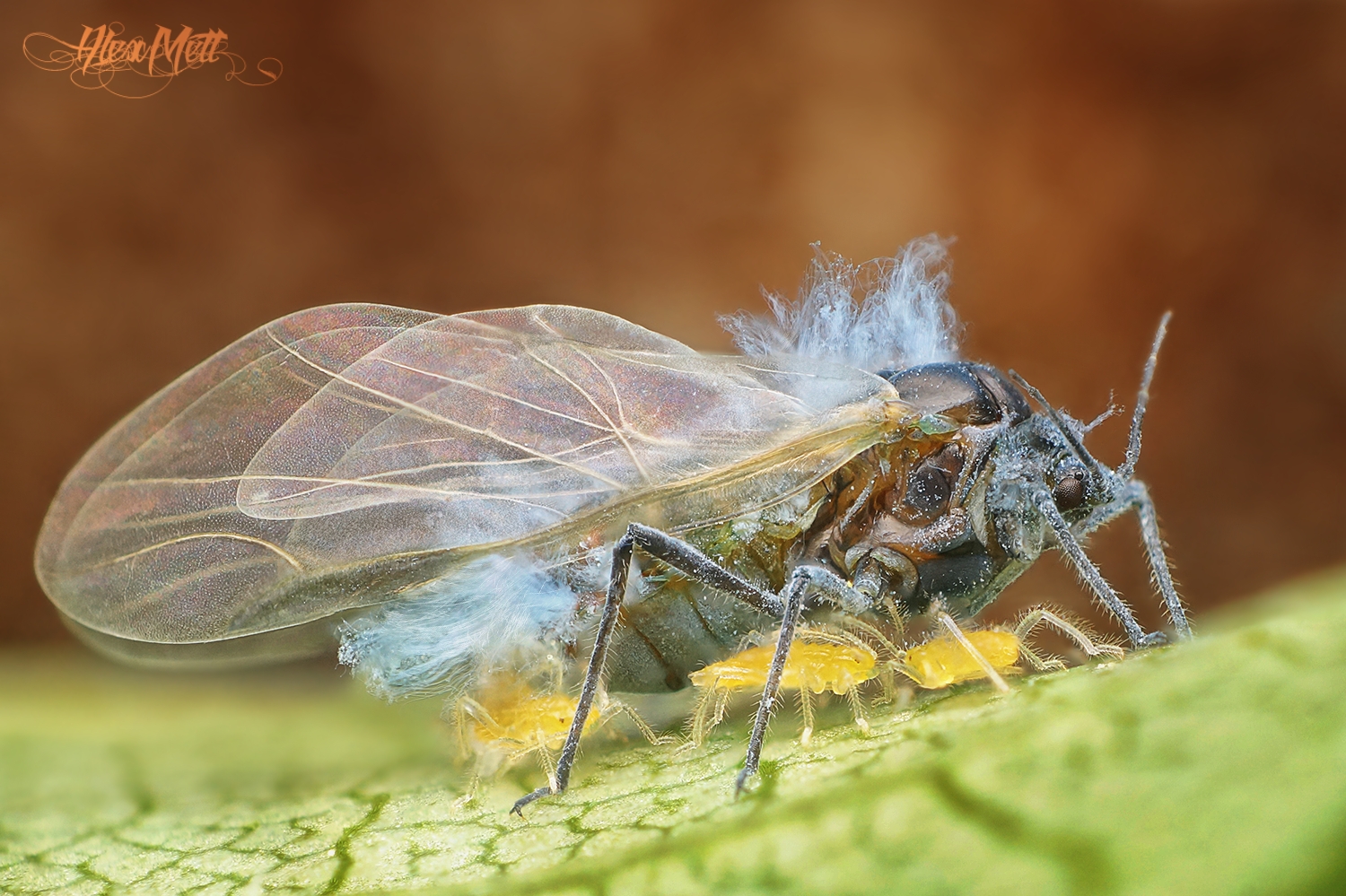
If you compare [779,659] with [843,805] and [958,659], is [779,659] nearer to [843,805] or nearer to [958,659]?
[958,659]

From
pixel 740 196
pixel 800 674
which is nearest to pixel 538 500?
pixel 800 674

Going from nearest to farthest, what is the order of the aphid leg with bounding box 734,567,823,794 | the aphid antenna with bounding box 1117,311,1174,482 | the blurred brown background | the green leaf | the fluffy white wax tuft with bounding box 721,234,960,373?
1. the green leaf
2. the aphid leg with bounding box 734,567,823,794
3. the aphid antenna with bounding box 1117,311,1174,482
4. the fluffy white wax tuft with bounding box 721,234,960,373
5. the blurred brown background

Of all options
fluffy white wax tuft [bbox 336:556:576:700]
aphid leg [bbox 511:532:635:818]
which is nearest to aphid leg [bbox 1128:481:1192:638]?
aphid leg [bbox 511:532:635:818]

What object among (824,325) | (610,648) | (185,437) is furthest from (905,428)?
(185,437)

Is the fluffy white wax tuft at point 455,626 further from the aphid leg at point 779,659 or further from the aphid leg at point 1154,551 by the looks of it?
the aphid leg at point 1154,551

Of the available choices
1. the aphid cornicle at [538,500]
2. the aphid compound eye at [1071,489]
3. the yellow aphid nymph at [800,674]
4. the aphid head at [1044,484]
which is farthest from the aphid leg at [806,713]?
the aphid compound eye at [1071,489]

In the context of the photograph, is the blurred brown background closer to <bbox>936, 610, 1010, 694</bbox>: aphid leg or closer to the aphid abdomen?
the aphid abdomen
